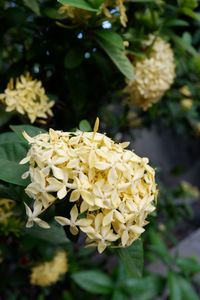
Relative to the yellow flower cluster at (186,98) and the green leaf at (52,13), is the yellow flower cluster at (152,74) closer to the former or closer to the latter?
the green leaf at (52,13)

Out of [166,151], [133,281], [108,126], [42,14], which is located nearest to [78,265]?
[133,281]

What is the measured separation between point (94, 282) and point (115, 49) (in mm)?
1104

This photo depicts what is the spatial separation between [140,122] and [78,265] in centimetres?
79

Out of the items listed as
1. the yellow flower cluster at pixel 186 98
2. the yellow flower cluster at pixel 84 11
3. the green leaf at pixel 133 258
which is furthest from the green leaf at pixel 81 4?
the yellow flower cluster at pixel 186 98

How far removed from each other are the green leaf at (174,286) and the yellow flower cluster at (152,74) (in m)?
0.86

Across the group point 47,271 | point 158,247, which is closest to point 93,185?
point 47,271

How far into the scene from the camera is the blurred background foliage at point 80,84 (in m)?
1.20

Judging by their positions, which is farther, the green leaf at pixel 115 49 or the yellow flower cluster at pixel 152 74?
the yellow flower cluster at pixel 152 74

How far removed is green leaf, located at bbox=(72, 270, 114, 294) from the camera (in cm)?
193

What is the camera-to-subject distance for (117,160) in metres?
0.81

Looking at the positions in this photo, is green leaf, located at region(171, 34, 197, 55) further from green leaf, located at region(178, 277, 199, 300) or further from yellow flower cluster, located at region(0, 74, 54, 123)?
green leaf, located at region(178, 277, 199, 300)

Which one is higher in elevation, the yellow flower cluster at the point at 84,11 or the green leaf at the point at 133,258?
the yellow flower cluster at the point at 84,11

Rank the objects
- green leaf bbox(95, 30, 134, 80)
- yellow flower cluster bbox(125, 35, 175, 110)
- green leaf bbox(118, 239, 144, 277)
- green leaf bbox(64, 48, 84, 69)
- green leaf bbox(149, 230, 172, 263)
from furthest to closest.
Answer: green leaf bbox(149, 230, 172, 263), yellow flower cluster bbox(125, 35, 175, 110), green leaf bbox(64, 48, 84, 69), green leaf bbox(95, 30, 134, 80), green leaf bbox(118, 239, 144, 277)

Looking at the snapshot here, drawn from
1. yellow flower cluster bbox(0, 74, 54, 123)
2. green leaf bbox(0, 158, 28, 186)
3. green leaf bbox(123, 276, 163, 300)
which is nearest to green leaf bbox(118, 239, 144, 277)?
green leaf bbox(0, 158, 28, 186)
